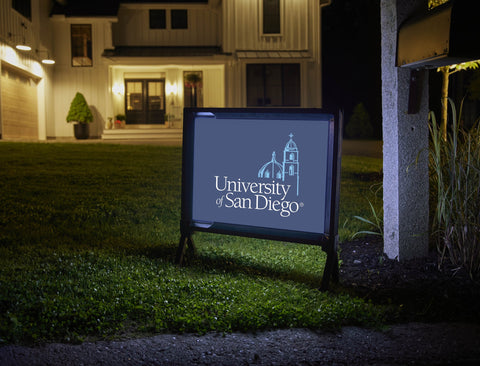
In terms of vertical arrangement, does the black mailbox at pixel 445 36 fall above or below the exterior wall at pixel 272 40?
below

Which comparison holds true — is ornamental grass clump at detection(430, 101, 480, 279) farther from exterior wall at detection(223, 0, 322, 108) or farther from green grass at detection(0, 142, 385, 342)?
exterior wall at detection(223, 0, 322, 108)

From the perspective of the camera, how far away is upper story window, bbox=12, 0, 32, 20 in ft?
67.7

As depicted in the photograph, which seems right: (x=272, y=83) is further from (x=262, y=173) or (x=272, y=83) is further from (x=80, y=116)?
(x=262, y=173)

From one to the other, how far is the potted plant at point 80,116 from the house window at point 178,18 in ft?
20.0

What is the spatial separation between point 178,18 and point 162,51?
2.53 m

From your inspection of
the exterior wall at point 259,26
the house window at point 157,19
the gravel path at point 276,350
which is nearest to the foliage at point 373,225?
the gravel path at point 276,350

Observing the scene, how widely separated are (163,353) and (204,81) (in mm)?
23825

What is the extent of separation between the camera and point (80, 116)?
22969 millimetres

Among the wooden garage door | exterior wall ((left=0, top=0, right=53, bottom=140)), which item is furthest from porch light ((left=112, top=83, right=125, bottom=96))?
the wooden garage door

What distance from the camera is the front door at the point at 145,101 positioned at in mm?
26250

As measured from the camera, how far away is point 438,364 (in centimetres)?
282

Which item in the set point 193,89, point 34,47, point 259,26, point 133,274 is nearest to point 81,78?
point 34,47

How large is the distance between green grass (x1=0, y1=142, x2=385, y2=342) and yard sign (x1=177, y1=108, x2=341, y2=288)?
1.27 ft

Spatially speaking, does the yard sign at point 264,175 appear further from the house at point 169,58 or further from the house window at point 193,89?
the house window at point 193,89
